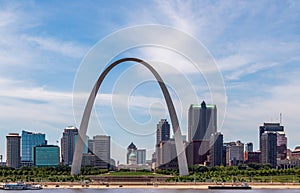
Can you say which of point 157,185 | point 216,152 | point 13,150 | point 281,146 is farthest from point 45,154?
point 157,185

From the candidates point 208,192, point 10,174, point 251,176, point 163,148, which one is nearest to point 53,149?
point 163,148

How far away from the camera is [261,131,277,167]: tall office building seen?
13550 cm

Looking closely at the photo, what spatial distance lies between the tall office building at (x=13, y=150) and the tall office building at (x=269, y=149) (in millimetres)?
58393

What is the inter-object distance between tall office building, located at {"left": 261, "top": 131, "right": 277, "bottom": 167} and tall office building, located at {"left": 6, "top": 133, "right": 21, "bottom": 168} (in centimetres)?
5839

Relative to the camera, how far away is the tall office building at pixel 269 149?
13550 cm

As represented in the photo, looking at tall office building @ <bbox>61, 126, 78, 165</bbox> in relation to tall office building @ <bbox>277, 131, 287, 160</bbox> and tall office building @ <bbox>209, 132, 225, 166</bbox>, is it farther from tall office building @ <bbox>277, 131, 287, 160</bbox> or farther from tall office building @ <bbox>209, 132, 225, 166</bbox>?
tall office building @ <bbox>277, 131, 287, 160</bbox>

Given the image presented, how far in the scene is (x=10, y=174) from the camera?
80.4m

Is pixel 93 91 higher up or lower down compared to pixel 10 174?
higher up

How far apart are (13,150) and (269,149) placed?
5997 centimetres

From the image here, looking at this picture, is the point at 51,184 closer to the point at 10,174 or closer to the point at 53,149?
the point at 10,174

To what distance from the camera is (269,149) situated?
5399 inches

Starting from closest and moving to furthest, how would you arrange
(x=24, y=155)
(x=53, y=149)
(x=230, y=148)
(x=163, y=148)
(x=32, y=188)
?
(x=32, y=188), (x=163, y=148), (x=53, y=149), (x=230, y=148), (x=24, y=155)

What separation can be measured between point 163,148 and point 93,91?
213ft

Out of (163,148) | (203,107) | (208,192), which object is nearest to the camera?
(208,192)
